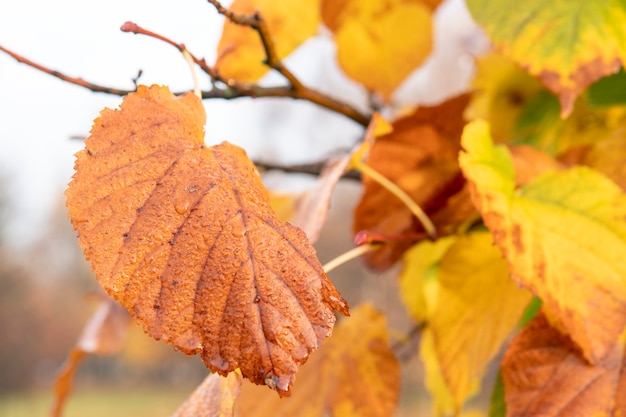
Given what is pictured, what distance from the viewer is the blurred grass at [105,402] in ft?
43.7

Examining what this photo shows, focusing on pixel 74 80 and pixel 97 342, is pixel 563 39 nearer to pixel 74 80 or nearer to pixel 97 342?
pixel 74 80

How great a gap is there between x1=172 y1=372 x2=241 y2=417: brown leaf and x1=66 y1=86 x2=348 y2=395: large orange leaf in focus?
4cm

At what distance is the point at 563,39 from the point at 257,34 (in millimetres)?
178

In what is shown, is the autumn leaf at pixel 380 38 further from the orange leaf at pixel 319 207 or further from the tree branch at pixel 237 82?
the orange leaf at pixel 319 207

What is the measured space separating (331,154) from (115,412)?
15.7 meters

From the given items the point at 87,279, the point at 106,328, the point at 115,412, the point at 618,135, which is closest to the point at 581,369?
the point at 618,135

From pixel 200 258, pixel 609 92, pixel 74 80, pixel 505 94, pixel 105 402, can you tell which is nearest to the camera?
pixel 200 258

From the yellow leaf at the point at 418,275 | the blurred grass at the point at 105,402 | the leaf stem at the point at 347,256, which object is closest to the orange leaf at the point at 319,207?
the leaf stem at the point at 347,256

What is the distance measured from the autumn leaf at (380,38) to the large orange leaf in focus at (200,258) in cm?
29

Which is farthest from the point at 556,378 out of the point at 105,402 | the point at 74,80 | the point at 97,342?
the point at 105,402

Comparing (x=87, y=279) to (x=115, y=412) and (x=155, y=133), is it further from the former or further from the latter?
(x=155, y=133)

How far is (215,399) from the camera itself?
256 millimetres

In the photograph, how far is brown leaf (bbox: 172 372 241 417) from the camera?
9.6 inches

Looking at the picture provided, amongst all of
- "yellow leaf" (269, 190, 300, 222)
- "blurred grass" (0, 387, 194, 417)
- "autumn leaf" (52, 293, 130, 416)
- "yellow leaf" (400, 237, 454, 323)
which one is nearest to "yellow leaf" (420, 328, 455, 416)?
"yellow leaf" (400, 237, 454, 323)
